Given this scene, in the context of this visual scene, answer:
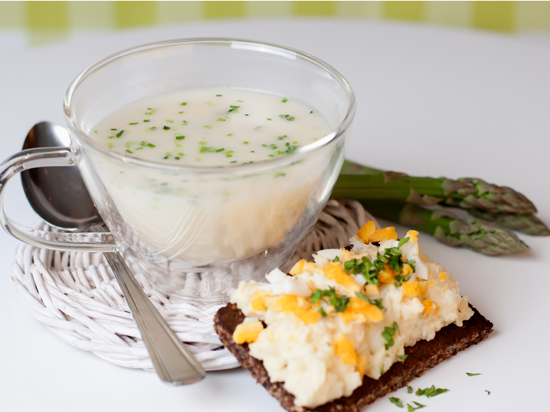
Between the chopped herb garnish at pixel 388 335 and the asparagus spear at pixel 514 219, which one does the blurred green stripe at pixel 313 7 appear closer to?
the asparagus spear at pixel 514 219

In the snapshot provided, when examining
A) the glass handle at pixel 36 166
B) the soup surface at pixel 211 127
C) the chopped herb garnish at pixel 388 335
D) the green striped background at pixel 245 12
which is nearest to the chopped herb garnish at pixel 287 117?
the soup surface at pixel 211 127

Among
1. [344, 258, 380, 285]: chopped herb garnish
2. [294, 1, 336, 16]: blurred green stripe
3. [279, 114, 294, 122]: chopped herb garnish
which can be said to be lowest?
[294, 1, 336, 16]: blurred green stripe

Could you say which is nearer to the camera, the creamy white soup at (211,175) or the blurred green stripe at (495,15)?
the creamy white soup at (211,175)

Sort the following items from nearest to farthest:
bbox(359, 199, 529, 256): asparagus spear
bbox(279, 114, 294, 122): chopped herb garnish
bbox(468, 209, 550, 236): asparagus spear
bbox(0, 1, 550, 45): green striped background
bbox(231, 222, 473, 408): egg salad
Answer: bbox(231, 222, 473, 408): egg salad → bbox(279, 114, 294, 122): chopped herb garnish → bbox(359, 199, 529, 256): asparagus spear → bbox(468, 209, 550, 236): asparagus spear → bbox(0, 1, 550, 45): green striped background

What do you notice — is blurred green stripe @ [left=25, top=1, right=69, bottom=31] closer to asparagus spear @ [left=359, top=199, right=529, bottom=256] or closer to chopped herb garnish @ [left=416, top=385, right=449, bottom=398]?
asparagus spear @ [left=359, top=199, right=529, bottom=256]

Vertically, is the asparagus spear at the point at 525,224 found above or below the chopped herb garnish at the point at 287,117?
below

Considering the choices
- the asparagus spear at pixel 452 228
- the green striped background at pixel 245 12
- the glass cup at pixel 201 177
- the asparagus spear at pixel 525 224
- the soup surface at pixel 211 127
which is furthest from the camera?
the green striped background at pixel 245 12

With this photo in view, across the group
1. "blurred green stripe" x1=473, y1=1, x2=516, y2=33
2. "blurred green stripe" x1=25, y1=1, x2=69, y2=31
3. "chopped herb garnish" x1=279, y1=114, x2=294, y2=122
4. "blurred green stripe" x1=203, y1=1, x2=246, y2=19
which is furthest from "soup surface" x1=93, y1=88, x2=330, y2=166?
"blurred green stripe" x1=473, y1=1, x2=516, y2=33
